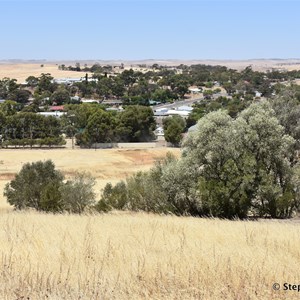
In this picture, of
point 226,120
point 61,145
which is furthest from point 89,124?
point 226,120

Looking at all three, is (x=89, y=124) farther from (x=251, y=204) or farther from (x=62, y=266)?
(x=62, y=266)

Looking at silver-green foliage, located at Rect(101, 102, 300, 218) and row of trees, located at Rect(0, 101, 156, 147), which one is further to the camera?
row of trees, located at Rect(0, 101, 156, 147)

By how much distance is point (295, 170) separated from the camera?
20.6 metres

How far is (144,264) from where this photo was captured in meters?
6.27

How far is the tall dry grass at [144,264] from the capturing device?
211 inches

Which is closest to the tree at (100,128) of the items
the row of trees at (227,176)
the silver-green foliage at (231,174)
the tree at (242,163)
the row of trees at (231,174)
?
the row of trees at (227,176)

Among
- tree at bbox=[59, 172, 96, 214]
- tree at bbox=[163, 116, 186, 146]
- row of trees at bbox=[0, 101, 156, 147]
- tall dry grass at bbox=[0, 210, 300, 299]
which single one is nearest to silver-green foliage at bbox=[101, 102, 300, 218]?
tree at bbox=[59, 172, 96, 214]

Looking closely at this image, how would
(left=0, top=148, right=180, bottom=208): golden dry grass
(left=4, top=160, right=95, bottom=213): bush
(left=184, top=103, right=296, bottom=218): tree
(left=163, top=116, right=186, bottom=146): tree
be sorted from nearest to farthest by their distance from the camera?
(left=184, top=103, right=296, bottom=218): tree < (left=4, top=160, right=95, bottom=213): bush < (left=0, top=148, right=180, bottom=208): golden dry grass < (left=163, top=116, right=186, bottom=146): tree

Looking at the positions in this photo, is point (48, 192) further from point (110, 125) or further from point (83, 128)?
point (83, 128)

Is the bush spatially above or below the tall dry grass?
below

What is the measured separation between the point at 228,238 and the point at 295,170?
1295 centimetres

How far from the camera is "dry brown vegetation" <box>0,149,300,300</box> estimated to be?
212 inches

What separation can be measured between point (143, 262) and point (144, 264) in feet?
0.34

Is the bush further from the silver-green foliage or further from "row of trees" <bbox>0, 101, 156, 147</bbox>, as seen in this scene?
"row of trees" <bbox>0, 101, 156, 147</bbox>
